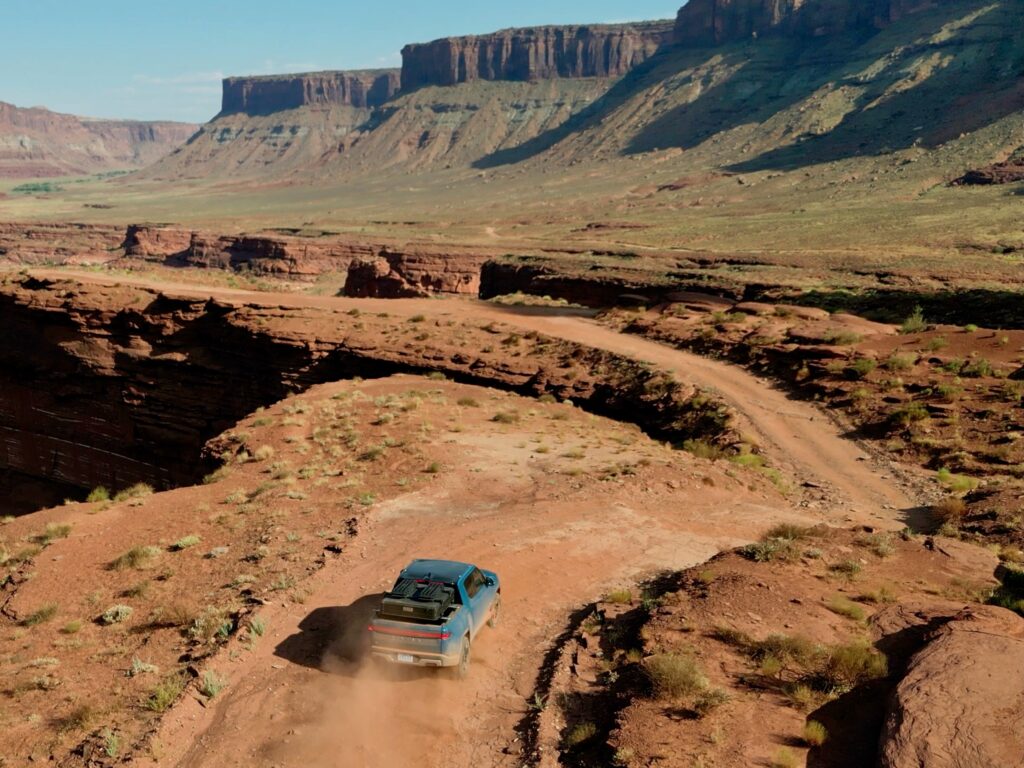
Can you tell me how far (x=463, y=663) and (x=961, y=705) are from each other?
581 centimetres

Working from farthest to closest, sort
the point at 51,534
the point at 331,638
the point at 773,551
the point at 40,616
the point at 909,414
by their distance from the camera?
the point at 909,414
the point at 51,534
the point at 40,616
the point at 773,551
the point at 331,638

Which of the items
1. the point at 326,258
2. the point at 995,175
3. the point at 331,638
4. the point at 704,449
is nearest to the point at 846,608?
the point at 331,638

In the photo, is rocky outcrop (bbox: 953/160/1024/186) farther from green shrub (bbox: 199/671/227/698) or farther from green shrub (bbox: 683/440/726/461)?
green shrub (bbox: 199/671/227/698)

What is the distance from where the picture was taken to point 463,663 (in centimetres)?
1063

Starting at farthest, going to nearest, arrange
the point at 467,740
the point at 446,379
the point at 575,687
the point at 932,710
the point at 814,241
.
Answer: the point at 814,241
the point at 446,379
the point at 575,687
the point at 467,740
the point at 932,710

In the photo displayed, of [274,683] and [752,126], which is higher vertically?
[752,126]

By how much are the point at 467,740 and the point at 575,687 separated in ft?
5.06

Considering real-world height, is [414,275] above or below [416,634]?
below

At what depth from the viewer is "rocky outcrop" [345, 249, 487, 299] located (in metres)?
67.2

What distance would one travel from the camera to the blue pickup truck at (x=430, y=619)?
10.2 m

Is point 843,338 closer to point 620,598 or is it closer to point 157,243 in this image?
point 620,598

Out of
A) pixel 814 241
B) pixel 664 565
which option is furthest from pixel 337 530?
pixel 814 241

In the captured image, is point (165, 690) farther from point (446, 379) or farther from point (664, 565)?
point (446, 379)

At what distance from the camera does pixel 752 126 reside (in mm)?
141375
